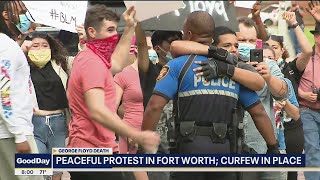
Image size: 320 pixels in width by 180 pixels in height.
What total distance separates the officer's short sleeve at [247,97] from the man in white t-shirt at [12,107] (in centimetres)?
148

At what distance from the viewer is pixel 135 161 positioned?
6.29 meters

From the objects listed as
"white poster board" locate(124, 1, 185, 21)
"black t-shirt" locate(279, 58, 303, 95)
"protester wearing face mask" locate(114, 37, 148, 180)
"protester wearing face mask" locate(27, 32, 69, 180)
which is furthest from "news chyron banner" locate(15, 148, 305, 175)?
"black t-shirt" locate(279, 58, 303, 95)

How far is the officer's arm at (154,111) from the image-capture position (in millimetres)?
6199

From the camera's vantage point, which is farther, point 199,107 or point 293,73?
point 293,73

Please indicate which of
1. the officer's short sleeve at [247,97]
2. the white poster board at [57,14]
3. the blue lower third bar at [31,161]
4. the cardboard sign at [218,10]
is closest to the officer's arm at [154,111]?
the officer's short sleeve at [247,97]

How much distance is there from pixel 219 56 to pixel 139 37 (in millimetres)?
1456

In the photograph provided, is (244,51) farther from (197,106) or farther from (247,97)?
(197,106)

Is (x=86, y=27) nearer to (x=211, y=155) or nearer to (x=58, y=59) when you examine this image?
(x=211, y=155)

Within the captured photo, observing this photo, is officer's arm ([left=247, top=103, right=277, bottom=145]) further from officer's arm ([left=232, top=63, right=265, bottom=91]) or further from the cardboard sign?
the cardboard sign

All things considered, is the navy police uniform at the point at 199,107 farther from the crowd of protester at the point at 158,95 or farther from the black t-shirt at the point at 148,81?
the black t-shirt at the point at 148,81

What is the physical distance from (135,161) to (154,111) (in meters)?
0.37

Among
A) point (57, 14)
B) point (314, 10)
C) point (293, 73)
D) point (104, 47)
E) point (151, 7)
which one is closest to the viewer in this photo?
point (104, 47)

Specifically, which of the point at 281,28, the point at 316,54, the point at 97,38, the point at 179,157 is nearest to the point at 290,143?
the point at 316,54

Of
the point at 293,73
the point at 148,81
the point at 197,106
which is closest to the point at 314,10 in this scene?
the point at 293,73
